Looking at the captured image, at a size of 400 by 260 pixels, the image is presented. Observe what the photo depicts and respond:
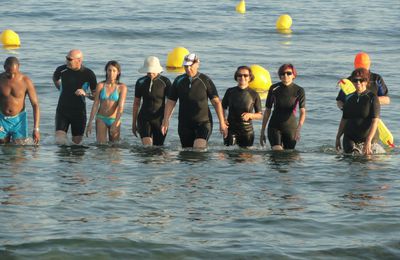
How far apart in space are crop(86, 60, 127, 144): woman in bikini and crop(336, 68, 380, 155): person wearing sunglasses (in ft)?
12.5

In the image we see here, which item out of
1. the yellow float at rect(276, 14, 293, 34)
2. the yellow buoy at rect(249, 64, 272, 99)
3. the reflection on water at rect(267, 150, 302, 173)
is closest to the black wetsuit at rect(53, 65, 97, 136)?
the reflection on water at rect(267, 150, 302, 173)

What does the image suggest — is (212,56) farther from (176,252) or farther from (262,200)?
(176,252)

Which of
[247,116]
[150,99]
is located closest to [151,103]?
[150,99]

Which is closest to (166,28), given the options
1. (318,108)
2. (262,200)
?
(318,108)

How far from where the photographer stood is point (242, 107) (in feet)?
50.6

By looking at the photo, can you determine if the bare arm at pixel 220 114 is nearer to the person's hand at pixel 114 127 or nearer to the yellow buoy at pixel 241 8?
the person's hand at pixel 114 127

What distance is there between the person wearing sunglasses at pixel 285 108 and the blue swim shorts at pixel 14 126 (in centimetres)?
411

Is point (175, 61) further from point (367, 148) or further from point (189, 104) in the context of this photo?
point (367, 148)

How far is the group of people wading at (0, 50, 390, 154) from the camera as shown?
49.8 ft

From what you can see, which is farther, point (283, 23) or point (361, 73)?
point (283, 23)

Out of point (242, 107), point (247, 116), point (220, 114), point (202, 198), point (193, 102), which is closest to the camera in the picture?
point (202, 198)

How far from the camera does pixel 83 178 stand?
14.3 meters

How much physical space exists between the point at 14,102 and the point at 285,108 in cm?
461

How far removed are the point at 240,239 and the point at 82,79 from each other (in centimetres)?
570
